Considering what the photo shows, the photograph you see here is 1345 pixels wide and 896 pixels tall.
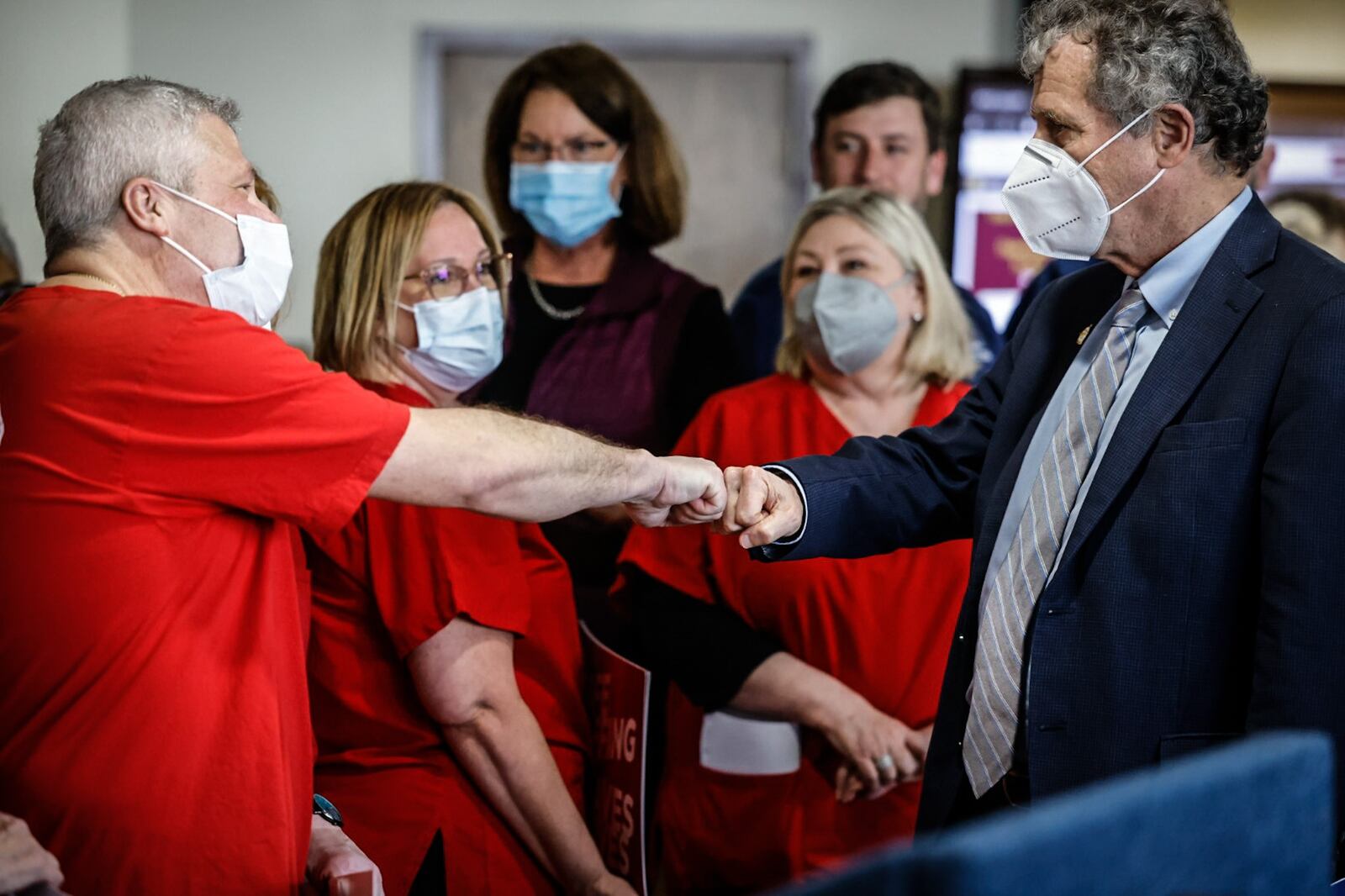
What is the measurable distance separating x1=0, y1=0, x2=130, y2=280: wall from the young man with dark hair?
1597 mm

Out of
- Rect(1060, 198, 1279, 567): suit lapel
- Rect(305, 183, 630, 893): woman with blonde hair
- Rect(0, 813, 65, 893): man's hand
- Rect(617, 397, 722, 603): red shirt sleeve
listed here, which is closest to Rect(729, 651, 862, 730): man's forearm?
Rect(617, 397, 722, 603): red shirt sleeve

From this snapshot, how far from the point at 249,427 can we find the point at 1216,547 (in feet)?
3.36

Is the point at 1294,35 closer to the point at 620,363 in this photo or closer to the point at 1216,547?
the point at 620,363

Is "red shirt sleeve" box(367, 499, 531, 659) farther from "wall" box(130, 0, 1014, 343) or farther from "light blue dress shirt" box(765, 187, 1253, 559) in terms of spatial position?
"wall" box(130, 0, 1014, 343)

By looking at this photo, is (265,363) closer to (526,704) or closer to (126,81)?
(126,81)

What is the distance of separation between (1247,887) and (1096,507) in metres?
0.61

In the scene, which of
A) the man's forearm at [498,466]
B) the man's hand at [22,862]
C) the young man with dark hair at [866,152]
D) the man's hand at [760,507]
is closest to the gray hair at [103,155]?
the man's forearm at [498,466]

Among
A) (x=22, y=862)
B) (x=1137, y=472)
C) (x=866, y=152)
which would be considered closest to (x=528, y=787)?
(x=22, y=862)

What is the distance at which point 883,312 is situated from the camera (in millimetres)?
2408

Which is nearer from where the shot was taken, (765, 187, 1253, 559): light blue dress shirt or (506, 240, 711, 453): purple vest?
(765, 187, 1253, 559): light blue dress shirt

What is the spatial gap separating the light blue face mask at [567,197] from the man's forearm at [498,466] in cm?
127

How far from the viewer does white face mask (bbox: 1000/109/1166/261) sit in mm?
1628

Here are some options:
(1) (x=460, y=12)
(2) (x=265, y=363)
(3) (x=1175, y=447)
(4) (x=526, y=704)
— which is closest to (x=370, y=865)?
(4) (x=526, y=704)

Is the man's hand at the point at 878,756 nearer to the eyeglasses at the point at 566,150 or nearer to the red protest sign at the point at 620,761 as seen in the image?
the red protest sign at the point at 620,761
